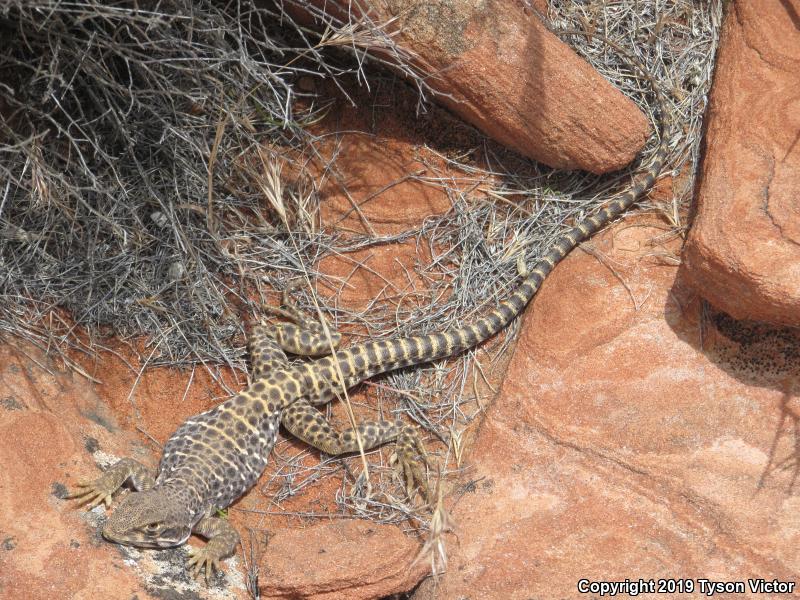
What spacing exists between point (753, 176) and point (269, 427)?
11.7ft

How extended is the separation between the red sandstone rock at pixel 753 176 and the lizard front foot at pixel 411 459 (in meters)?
2.12

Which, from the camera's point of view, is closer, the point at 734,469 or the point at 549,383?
the point at 734,469

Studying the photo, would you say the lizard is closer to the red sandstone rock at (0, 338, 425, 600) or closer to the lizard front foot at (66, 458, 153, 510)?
the lizard front foot at (66, 458, 153, 510)

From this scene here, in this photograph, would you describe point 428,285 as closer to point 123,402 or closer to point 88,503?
point 123,402

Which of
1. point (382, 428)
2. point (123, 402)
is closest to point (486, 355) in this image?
point (382, 428)

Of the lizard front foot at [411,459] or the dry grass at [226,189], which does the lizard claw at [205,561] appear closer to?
the dry grass at [226,189]

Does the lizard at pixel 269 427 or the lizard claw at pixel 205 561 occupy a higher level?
the lizard at pixel 269 427

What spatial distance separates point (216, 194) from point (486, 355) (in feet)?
7.54

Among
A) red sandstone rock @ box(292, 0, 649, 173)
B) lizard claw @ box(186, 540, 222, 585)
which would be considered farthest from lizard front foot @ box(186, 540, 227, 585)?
red sandstone rock @ box(292, 0, 649, 173)

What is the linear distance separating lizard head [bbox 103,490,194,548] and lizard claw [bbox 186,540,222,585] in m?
0.15

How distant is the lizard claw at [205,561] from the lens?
4.33 m

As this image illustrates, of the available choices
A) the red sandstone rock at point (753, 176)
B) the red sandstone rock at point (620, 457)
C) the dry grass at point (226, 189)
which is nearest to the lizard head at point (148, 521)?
the dry grass at point (226, 189)

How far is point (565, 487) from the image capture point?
178 inches

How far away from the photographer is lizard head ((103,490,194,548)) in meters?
4.22
